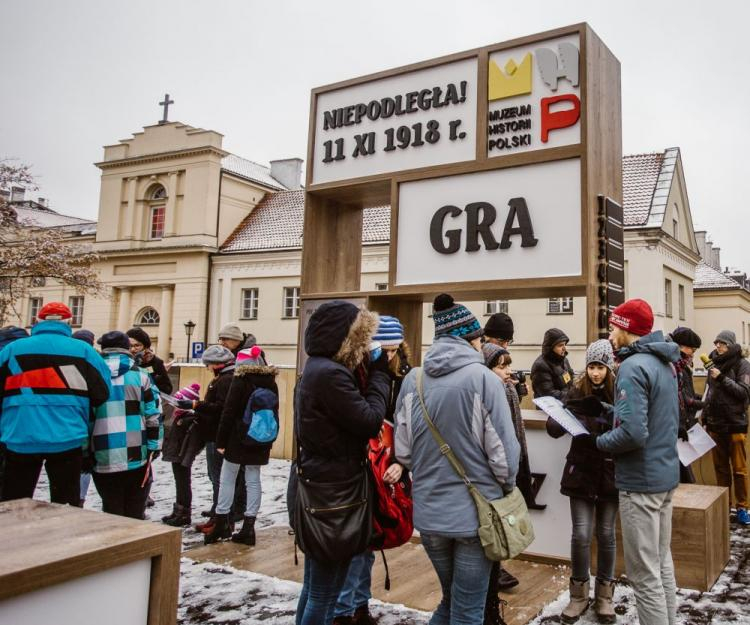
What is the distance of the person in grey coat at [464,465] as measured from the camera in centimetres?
320

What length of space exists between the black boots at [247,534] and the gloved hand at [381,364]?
3.32m

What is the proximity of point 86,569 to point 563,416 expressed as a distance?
321cm

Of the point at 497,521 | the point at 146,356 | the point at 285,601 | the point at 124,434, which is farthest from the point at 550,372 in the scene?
the point at 146,356

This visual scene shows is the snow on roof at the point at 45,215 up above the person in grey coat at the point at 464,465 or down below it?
above

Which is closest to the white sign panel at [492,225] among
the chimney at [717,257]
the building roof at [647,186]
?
the building roof at [647,186]

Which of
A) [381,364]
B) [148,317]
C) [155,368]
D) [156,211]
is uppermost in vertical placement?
[156,211]

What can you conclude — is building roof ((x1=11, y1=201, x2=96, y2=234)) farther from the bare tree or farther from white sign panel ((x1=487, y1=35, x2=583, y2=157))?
white sign panel ((x1=487, y1=35, x2=583, y2=157))

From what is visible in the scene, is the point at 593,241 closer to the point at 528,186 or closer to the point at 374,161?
the point at 528,186

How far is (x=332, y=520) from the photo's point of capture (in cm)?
335

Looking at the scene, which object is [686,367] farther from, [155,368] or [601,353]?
[155,368]

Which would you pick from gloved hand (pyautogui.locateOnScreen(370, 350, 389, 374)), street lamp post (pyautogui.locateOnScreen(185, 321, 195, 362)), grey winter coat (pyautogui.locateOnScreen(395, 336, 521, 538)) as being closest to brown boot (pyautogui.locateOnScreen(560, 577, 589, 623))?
grey winter coat (pyautogui.locateOnScreen(395, 336, 521, 538))

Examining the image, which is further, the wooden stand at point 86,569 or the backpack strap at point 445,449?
the backpack strap at point 445,449

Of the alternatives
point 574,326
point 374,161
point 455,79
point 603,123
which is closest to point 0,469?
point 374,161

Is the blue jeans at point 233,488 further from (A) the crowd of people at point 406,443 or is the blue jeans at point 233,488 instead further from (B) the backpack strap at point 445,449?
(B) the backpack strap at point 445,449
